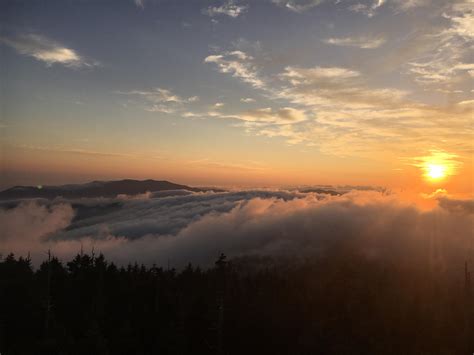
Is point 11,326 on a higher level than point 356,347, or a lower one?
higher

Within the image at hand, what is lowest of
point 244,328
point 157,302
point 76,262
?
point 244,328

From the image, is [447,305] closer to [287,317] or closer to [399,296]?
[399,296]

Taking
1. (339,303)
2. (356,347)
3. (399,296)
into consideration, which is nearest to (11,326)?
(356,347)

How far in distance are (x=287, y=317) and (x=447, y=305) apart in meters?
62.5

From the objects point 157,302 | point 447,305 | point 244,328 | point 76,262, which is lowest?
point 447,305

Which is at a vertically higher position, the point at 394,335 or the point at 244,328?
the point at 244,328

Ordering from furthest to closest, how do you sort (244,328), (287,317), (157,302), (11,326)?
(287,317)
(244,328)
(157,302)
(11,326)

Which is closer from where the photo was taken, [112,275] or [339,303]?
[112,275]

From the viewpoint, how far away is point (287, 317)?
78.2 metres

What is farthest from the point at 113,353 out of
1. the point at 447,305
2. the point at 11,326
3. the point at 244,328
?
the point at 447,305

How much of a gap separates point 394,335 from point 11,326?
72.0m

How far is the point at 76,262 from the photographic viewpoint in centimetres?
6638

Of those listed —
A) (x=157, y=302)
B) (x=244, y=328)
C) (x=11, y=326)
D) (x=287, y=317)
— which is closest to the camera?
(x=11, y=326)

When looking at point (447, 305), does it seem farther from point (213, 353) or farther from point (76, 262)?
point (76, 262)
